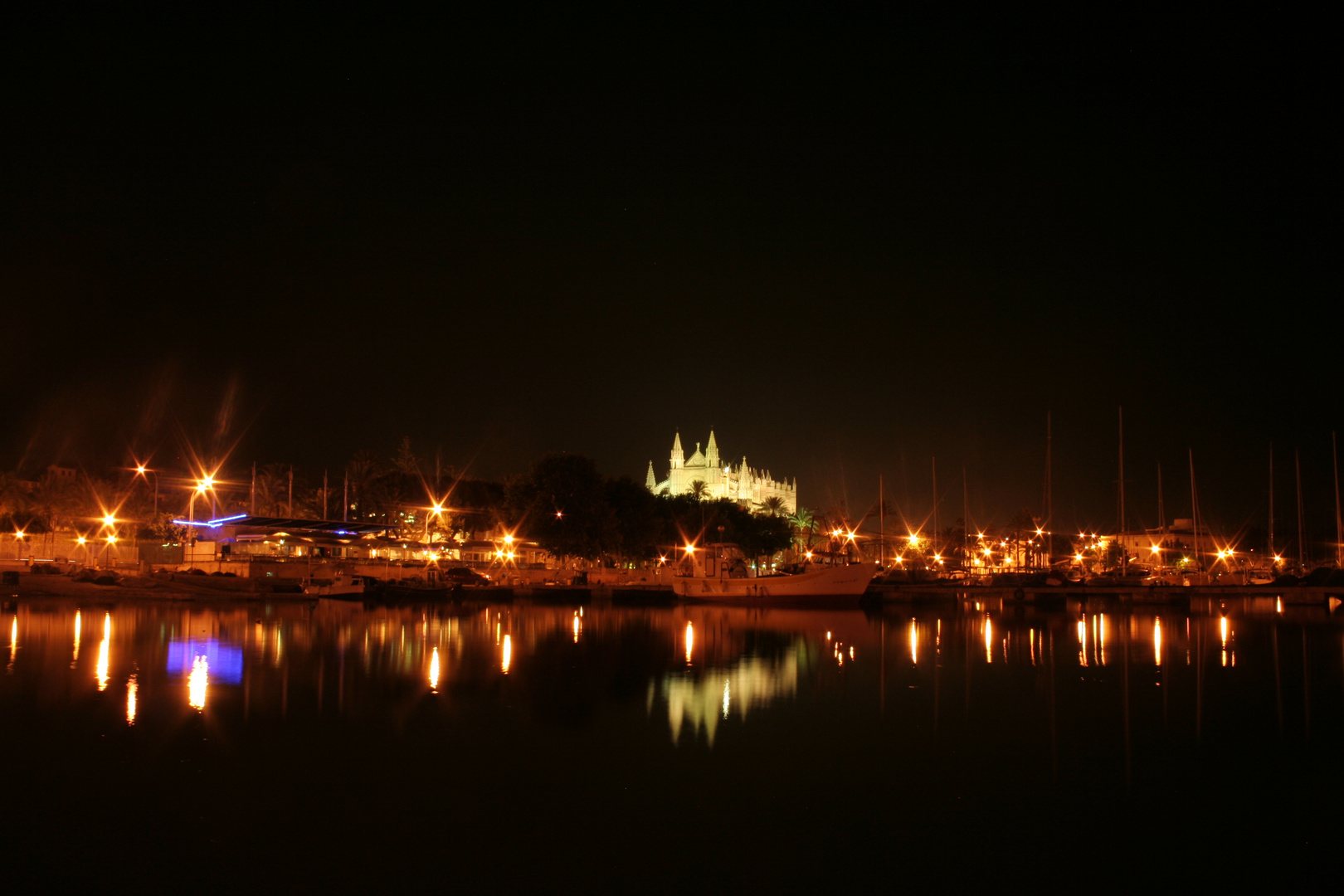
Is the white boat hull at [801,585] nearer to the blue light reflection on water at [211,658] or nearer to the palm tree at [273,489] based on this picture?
the blue light reflection on water at [211,658]

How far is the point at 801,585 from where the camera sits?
1657 inches

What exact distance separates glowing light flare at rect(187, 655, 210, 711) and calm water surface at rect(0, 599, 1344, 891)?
0.08m

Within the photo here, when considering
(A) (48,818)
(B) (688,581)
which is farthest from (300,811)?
(B) (688,581)

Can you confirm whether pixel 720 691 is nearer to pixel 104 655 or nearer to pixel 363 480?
pixel 104 655

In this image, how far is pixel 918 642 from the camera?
982 inches

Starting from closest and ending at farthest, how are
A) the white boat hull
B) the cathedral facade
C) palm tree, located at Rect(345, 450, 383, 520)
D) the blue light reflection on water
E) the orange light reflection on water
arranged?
the orange light reflection on water < the blue light reflection on water < the white boat hull < palm tree, located at Rect(345, 450, 383, 520) < the cathedral facade

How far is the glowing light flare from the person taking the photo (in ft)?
43.2

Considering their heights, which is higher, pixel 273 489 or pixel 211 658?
pixel 273 489

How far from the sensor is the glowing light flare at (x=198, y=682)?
13180 mm

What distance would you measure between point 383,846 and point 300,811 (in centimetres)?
127

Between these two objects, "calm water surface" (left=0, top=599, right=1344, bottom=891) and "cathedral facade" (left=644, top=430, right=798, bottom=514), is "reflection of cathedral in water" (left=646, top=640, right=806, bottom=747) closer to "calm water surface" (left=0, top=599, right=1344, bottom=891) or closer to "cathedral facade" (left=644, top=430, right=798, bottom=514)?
"calm water surface" (left=0, top=599, right=1344, bottom=891)

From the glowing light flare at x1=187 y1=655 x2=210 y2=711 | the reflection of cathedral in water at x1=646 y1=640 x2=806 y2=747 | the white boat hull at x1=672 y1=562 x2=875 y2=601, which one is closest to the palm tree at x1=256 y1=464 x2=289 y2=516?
the white boat hull at x1=672 y1=562 x2=875 y2=601

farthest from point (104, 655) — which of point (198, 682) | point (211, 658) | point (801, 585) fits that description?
point (801, 585)

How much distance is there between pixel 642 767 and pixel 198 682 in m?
8.57
